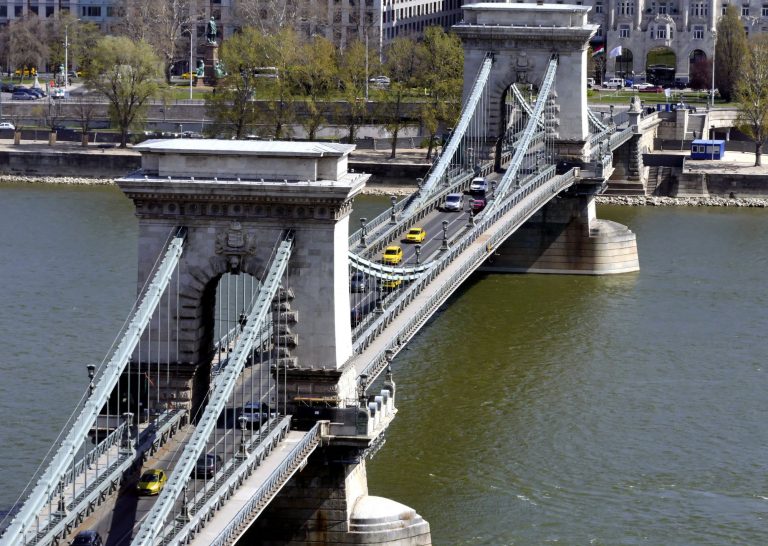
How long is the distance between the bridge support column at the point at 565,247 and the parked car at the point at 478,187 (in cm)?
331

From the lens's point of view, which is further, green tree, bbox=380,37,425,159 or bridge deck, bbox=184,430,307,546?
green tree, bbox=380,37,425,159

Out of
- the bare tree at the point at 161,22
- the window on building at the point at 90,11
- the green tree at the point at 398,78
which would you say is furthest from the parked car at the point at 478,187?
the window on building at the point at 90,11

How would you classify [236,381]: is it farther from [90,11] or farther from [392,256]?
[90,11]

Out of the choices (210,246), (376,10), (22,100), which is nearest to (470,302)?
(210,246)

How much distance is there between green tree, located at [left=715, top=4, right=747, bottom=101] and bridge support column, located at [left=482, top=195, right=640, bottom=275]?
149ft

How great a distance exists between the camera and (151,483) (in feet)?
141

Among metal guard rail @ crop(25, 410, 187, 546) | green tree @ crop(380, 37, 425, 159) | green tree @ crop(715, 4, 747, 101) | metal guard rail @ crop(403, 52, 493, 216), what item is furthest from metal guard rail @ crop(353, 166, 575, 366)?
green tree @ crop(715, 4, 747, 101)

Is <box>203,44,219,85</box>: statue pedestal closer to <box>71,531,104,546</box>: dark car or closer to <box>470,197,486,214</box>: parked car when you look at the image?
<box>470,197,486,214</box>: parked car

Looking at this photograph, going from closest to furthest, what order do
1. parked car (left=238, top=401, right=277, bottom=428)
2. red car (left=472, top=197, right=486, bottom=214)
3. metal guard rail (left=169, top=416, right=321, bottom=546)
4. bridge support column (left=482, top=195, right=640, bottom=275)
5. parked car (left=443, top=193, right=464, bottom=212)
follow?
metal guard rail (left=169, top=416, right=321, bottom=546)
parked car (left=238, top=401, right=277, bottom=428)
red car (left=472, top=197, right=486, bottom=214)
parked car (left=443, top=193, right=464, bottom=212)
bridge support column (left=482, top=195, right=640, bottom=275)

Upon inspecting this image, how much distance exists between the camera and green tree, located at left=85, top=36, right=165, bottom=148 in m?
116

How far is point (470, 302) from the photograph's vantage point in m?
78.2

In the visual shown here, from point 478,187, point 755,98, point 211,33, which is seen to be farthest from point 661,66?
point 478,187

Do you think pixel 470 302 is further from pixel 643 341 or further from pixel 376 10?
pixel 376 10

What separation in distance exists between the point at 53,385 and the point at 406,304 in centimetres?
961
